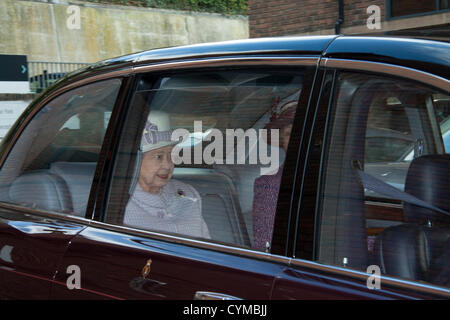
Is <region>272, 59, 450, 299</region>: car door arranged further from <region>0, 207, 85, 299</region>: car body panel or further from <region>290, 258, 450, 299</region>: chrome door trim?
<region>0, 207, 85, 299</region>: car body panel

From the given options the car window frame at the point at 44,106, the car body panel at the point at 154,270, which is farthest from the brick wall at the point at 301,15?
the car body panel at the point at 154,270

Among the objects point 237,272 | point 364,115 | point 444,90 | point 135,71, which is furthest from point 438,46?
point 135,71

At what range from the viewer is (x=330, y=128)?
1760mm

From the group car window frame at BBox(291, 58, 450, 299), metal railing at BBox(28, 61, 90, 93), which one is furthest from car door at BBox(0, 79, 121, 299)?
metal railing at BBox(28, 61, 90, 93)

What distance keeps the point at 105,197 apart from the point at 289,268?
0.90 meters

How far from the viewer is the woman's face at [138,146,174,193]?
92.3 inches

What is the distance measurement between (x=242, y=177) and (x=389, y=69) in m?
0.66

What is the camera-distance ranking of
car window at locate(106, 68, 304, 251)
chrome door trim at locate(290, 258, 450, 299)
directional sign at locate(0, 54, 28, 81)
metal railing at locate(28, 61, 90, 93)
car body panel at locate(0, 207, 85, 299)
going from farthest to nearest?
1. metal railing at locate(28, 61, 90, 93)
2. directional sign at locate(0, 54, 28, 81)
3. car body panel at locate(0, 207, 85, 299)
4. car window at locate(106, 68, 304, 251)
5. chrome door trim at locate(290, 258, 450, 299)

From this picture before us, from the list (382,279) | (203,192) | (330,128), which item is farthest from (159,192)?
(382,279)

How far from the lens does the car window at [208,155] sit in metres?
1.97

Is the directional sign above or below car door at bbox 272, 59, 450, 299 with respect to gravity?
above

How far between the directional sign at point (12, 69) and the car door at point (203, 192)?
10.6 metres

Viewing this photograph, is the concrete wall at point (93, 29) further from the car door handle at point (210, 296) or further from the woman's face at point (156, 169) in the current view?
the car door handle at point (210, 296)
